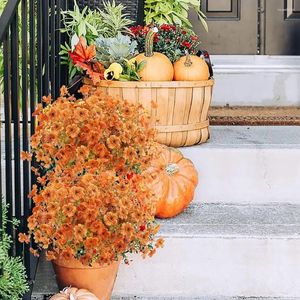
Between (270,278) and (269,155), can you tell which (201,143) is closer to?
(269,155)

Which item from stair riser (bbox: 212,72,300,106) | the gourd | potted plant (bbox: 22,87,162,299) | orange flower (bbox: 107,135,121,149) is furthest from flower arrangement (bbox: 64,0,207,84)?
stair riser (bbox: 212,72,300,106)

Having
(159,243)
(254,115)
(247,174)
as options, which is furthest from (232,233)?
(254,115)

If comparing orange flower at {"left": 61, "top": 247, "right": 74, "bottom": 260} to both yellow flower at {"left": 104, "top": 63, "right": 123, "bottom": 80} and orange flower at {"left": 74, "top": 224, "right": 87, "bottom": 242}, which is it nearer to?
orange flower at {"left": 74, "top": 224, "right": 87, "bottom": 242}

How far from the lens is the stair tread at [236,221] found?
7.94 feet

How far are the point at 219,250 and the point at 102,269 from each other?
0.43 m

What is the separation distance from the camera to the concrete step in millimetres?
2391

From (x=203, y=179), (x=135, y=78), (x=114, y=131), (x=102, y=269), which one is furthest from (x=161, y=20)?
(x=102, y=269)

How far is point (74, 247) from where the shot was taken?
209cm

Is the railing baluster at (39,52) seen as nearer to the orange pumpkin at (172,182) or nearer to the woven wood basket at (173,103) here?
the woven wood basket at (173,103)

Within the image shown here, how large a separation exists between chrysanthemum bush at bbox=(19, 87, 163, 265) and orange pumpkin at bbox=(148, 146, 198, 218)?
28 centimetres

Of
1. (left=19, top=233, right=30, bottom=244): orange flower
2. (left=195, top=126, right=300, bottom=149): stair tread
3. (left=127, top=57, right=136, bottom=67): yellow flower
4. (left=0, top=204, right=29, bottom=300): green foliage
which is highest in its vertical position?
(left=127, top=57, right=136, bottom=67): yellow flower

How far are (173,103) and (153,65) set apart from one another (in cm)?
16

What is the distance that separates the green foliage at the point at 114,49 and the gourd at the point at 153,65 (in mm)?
50

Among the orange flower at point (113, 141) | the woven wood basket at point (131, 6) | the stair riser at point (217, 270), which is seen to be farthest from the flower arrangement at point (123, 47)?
the stair riser at point (217, 270)
